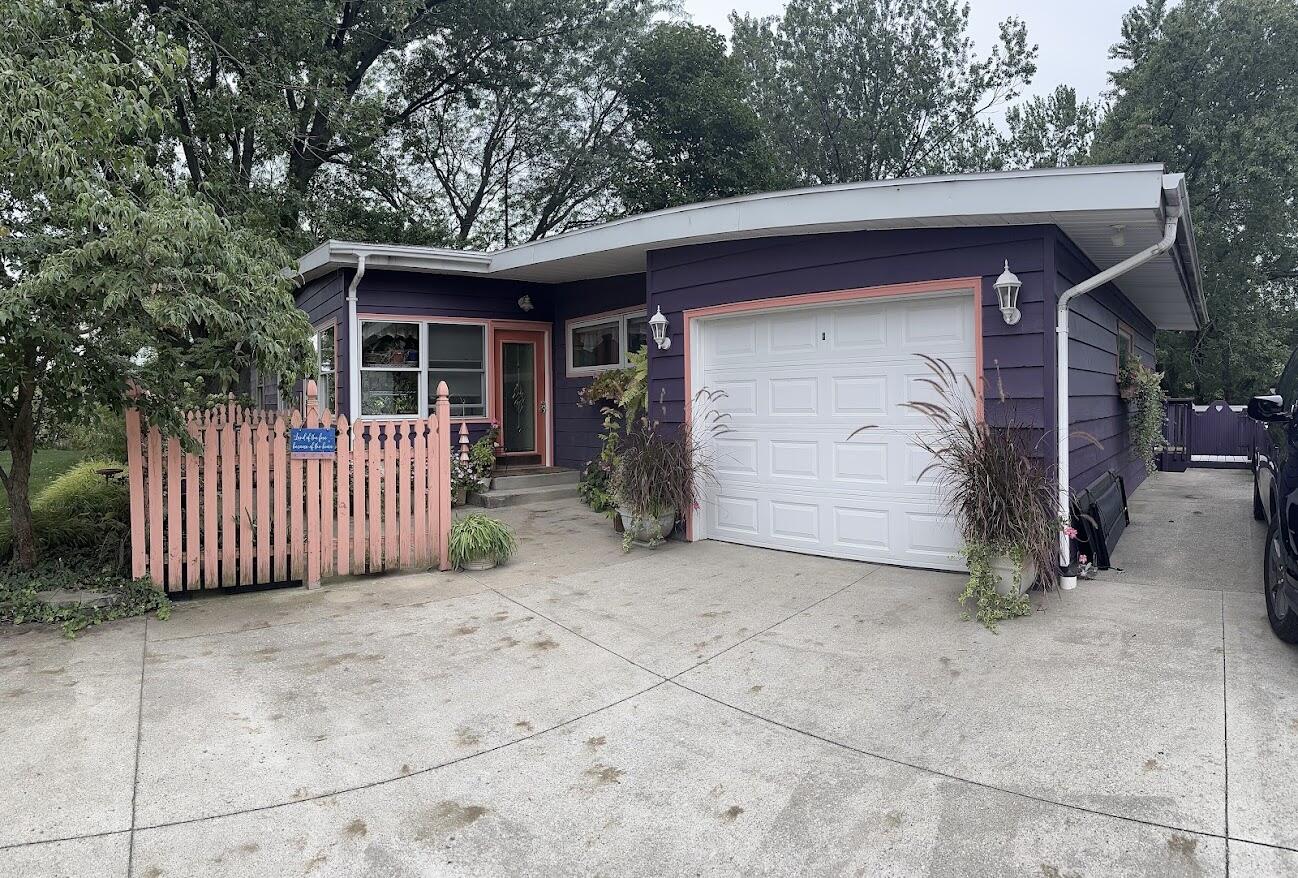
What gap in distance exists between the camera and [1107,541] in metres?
5.73

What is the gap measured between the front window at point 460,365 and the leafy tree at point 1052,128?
1787cm

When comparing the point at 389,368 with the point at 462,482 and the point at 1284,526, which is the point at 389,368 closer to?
the point at 462,482

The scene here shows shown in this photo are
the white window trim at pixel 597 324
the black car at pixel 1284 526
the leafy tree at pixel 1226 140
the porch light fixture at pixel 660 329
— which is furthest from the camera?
the leafy tree at pixel 1226 140

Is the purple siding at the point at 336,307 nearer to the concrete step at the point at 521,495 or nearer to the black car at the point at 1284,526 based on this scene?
the concrete step at the point at 521,495

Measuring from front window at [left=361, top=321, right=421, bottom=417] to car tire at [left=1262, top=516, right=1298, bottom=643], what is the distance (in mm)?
8233

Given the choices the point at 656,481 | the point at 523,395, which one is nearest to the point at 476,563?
the point at 656,481

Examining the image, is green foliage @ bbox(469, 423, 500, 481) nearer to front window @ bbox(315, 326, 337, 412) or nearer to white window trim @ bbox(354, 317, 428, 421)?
white window trim @ bbox(354, 317, 428, 421)

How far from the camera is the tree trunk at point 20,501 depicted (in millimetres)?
4820

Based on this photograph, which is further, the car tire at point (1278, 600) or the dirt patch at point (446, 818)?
the car tire at point (1278, 600)

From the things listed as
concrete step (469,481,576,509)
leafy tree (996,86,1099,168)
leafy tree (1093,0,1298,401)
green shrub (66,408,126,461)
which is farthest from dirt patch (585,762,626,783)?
leafy tree (996,86,1099,168)

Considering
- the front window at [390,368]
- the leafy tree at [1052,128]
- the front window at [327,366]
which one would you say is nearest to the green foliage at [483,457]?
the front window at [390,368]

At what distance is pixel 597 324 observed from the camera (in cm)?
948

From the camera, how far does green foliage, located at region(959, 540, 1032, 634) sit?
4.32 m

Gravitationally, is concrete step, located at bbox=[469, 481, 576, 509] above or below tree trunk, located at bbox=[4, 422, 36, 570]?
below
